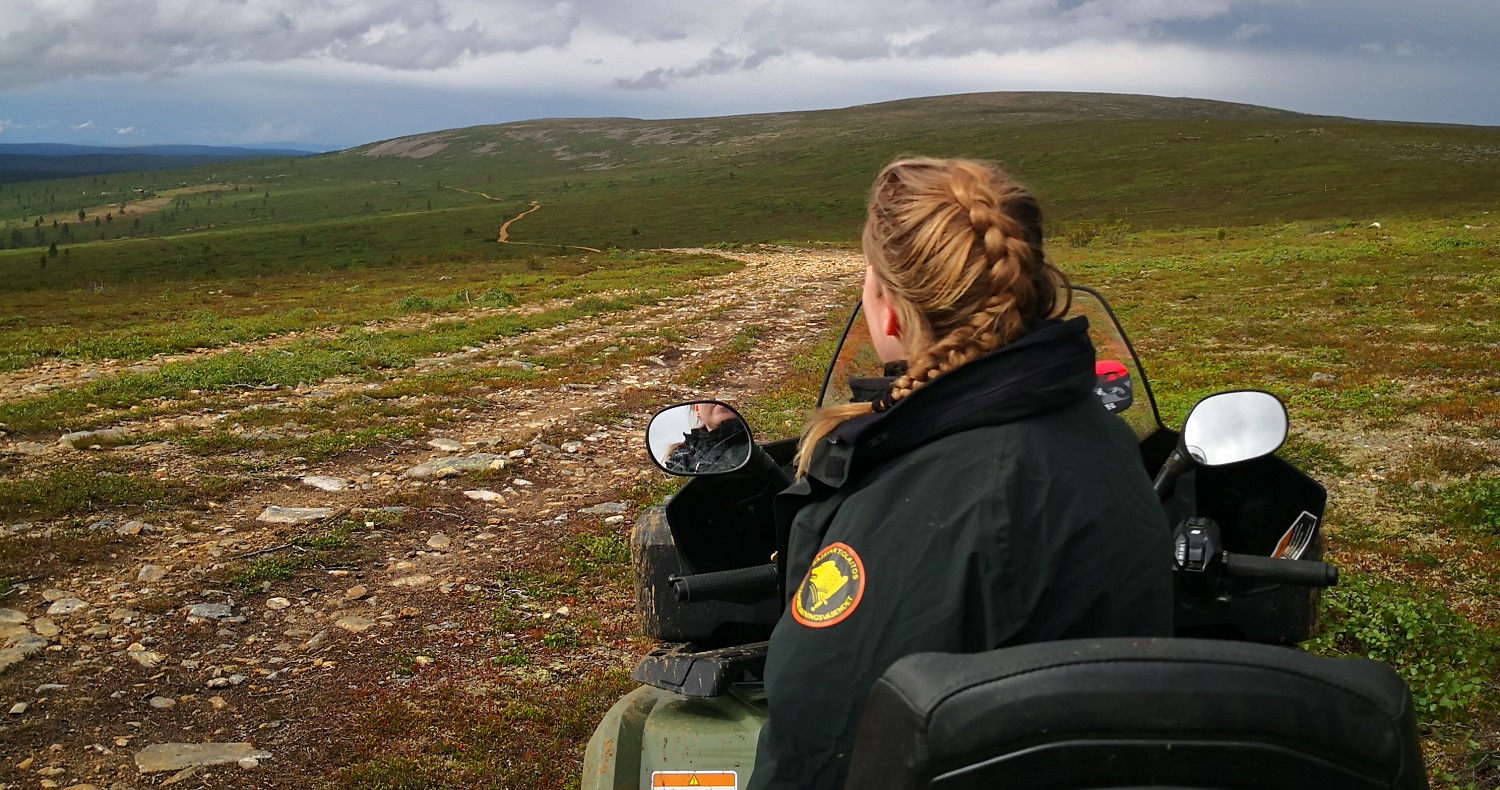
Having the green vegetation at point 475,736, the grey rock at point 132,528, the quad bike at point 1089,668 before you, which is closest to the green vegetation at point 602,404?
the green vegetation at point 475,736

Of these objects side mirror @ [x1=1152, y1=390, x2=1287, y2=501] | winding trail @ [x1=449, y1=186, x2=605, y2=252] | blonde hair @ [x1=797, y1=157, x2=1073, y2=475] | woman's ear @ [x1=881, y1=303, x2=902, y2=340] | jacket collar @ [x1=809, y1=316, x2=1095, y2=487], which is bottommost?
winding trail @ [x1=449, y1=186, x2=605, y2=252]

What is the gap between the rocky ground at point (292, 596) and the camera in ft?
14.6

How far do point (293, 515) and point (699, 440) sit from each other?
216 inches

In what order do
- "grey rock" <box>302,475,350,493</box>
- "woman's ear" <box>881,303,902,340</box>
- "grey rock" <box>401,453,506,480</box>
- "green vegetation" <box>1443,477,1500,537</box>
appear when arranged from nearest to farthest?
"woman's ear" <box>881,303,902,340</box> < "green vegetation" <box>1443,477,1500,537</box> < "grey rock" <box>302,475,350,493</box> < "grey rock" <box>401,453,506,480</box>

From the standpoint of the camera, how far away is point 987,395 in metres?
1.76

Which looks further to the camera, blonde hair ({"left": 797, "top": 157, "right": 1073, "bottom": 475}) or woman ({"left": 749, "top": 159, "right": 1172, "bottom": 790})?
blonde hair ({"left": 797, "top": 157, "right": 1073, "bottom": 475})

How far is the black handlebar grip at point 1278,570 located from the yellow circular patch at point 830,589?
1.32 meters

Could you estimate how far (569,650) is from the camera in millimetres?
5453

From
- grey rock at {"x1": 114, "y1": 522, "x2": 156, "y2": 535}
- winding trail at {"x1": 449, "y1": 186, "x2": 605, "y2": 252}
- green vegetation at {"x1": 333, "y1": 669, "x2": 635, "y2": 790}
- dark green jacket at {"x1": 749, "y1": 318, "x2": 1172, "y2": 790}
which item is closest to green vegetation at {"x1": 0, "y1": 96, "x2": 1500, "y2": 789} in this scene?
green vegetation at {"x1": 333, "y1": 669, "x2": 635, "y2": 790}

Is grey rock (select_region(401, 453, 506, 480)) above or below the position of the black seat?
below

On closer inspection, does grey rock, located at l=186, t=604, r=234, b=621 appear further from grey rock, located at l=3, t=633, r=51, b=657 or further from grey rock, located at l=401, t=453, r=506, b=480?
grey rock, located at l=401, t=453, r=506, b=480

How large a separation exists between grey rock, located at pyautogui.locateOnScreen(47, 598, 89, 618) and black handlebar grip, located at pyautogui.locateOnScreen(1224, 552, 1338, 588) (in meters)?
5.72

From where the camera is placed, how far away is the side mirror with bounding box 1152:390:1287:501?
2729mm

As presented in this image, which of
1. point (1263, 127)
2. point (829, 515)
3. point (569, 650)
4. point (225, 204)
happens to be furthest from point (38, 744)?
point (225, 204)
